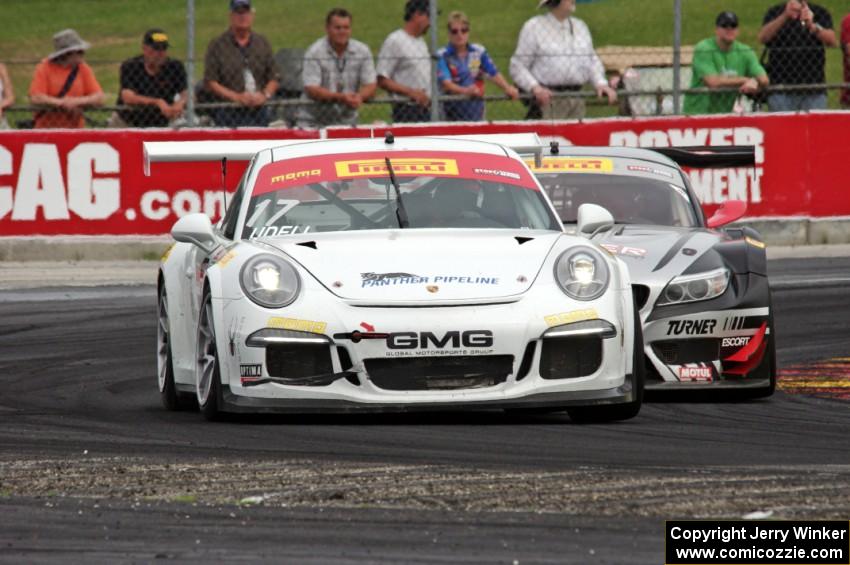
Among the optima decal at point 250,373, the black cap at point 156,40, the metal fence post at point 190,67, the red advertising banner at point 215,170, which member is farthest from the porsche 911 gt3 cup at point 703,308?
the black cap at point 156,40

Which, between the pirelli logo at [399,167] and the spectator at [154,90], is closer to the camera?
the pirelli logo at [399,167]

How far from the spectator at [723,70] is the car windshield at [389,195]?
8884 millimetres

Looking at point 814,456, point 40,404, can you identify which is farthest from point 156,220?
point 814,456

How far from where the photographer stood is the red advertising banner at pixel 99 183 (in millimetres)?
16172

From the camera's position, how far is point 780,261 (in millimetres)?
16203

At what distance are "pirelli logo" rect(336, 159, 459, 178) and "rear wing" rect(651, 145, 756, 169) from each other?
251cm

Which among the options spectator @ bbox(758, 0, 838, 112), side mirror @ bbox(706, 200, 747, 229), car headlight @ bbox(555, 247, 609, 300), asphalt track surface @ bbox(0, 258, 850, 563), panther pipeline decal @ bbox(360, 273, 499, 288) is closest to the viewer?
asphalt track surface @ bbox(0, 258, 850, 563)

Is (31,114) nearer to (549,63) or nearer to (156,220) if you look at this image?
(156,220)

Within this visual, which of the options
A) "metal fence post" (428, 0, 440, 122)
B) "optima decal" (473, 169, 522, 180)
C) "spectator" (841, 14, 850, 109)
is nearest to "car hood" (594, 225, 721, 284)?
"optima decal" (473, 169, 522, 180)

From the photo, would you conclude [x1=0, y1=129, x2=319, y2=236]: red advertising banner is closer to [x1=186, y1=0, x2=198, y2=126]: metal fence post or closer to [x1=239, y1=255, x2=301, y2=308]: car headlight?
[x1=186, y1=0, x2=198, y2=126]: metal fence post

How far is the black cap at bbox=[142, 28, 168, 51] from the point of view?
16.6m

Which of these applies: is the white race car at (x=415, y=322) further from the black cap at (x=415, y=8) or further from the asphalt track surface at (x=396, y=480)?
the black cap at (x=415, y=8)

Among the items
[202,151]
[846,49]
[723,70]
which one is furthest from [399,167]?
[846,49]

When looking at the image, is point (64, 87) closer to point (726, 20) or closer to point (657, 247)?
point (726, 20)
